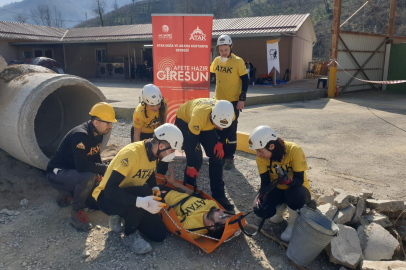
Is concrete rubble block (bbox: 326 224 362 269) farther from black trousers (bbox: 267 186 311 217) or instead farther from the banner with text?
the banner with text

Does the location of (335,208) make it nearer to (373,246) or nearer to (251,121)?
(373,246)

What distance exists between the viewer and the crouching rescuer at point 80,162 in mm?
3887

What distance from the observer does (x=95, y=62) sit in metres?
24.7

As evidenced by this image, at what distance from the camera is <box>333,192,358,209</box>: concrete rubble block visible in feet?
12.0

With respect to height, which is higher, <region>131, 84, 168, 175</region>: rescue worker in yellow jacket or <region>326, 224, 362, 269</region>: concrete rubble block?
<region>131, 84, 168, 175</region>: rescue worker in yellow jacket

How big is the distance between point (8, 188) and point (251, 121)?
635 cm

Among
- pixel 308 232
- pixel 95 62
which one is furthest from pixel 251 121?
pixel 95 62

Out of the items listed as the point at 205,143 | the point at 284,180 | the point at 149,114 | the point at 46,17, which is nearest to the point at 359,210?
the point at 284,180

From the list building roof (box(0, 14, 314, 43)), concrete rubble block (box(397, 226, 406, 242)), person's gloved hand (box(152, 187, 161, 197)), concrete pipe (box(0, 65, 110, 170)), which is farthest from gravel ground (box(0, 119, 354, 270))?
building roof (box(0, 14, 314, 43))

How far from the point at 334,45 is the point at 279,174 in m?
12.0

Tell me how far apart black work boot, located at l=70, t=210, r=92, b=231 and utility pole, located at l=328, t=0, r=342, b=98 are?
12.8 meters

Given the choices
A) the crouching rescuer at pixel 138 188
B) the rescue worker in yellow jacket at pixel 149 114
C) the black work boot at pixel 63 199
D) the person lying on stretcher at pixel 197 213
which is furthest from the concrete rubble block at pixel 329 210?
the black work boot at pixel 63 199

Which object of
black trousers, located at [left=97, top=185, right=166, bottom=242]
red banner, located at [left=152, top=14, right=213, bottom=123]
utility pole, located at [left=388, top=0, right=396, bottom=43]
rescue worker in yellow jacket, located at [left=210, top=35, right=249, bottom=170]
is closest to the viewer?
black trousers, located at [left=97, top=185, right=166, bottom=242]

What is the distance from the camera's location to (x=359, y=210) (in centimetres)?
373
